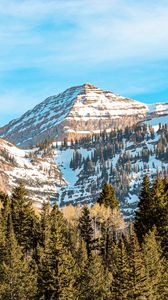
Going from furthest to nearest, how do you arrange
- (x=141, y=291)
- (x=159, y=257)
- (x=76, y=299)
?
1. (x=159, y=257)
2. (x=76, y=299)
3. (x=141, y=291)

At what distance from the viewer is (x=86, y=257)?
347ft

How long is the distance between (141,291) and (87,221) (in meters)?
49.6

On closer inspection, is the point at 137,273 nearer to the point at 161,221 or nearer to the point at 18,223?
the point at 161,221

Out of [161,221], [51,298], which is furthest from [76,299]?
[161,221]

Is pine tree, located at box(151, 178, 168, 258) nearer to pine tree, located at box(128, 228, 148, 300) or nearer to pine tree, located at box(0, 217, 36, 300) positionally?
pine tree, located at box(128, 228, 148, 300)

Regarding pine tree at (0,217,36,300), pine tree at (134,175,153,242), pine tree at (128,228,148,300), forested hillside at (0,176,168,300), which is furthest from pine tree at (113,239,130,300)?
pine tree at (134,175,153,242)

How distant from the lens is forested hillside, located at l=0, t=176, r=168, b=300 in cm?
7775

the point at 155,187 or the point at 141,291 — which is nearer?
the point at 141,291

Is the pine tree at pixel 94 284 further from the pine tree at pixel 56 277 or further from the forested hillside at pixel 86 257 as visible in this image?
the pine tree at pixel 56 277

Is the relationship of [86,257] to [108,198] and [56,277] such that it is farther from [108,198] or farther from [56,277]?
[56,277]

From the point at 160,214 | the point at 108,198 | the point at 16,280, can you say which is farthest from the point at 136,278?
the point at 108,198

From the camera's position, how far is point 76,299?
8456 centimetres

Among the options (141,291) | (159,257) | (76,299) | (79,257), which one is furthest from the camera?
(79,257)

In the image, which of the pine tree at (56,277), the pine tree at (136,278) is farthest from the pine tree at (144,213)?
the pine tree at (56,277)
